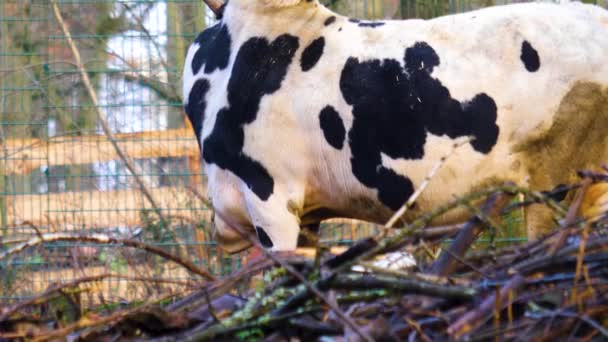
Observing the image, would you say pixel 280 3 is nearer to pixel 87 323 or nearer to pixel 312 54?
pixel 312 54

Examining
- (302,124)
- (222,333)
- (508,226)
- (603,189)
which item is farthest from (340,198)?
(222,333)

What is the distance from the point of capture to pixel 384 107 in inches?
181

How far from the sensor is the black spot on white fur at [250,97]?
4965 millimetres

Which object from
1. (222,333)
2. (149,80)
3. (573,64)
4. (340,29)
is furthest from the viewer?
(149,80)

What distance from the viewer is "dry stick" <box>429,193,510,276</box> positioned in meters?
1.98

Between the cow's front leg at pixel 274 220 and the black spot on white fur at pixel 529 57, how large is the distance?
4.29 feet

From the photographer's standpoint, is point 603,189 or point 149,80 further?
point 149,80

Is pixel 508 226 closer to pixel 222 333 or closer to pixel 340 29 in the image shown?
pixel 340 29

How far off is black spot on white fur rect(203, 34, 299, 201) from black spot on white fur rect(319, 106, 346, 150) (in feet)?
0.99

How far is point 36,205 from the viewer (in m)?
8.45

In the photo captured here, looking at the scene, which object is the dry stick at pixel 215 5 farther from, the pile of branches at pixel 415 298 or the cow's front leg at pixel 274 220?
the pile of branches at pixel 415 298

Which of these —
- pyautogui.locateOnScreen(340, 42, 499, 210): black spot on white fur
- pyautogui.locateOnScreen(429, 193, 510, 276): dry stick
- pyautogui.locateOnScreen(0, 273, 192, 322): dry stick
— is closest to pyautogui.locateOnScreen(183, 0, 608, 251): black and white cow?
pyautogui.locateOnScreen(340, 42, 499, 210): black spot on white fur

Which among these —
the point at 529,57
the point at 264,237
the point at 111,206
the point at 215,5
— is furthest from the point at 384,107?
the point at 111,206

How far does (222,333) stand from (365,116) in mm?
2889
